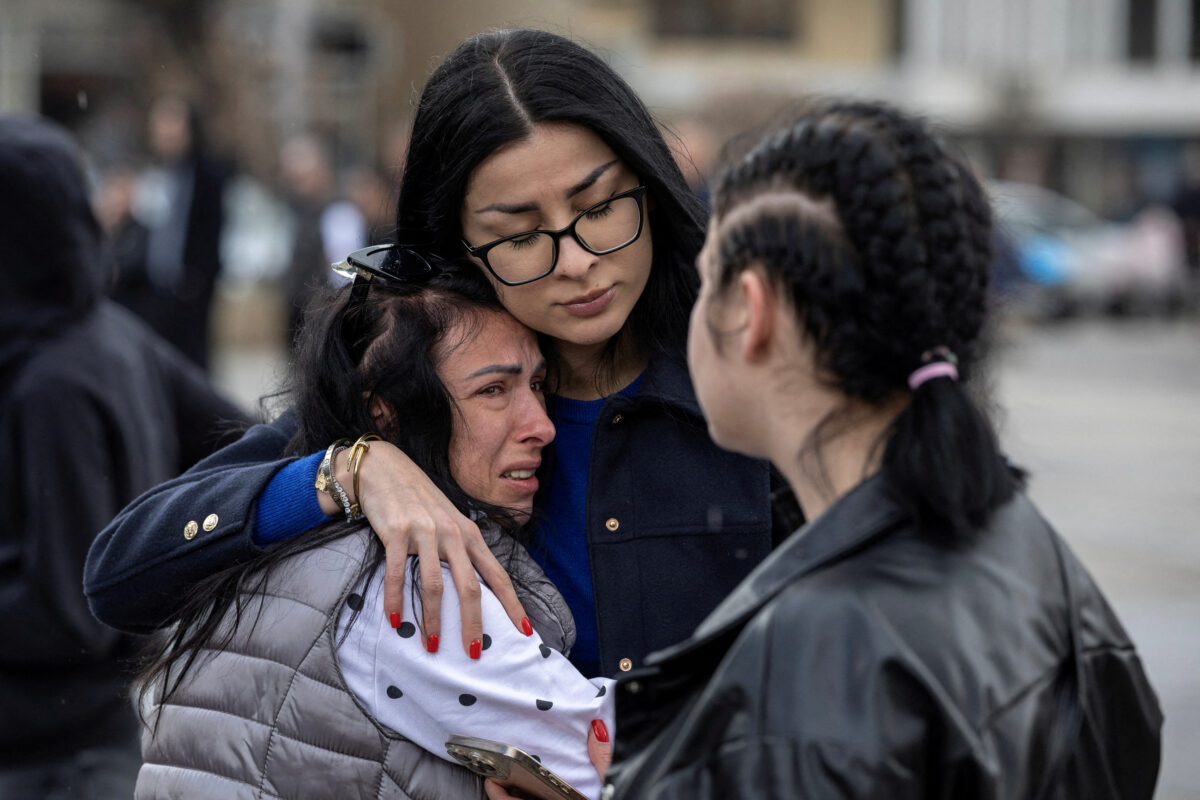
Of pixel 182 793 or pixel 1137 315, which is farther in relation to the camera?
pixel 1137 315

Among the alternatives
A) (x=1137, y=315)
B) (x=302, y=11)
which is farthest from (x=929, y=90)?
(x=302, y=11)

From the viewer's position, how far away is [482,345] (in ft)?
7.15

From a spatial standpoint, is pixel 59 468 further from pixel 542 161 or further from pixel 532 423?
pixel 542 161

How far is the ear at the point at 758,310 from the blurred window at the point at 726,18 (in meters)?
28.5

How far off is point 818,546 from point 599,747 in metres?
0.55

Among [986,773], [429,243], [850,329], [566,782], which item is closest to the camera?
[986,773]

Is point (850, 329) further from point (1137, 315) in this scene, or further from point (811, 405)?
point (1137, 315)

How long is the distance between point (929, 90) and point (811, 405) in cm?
3078

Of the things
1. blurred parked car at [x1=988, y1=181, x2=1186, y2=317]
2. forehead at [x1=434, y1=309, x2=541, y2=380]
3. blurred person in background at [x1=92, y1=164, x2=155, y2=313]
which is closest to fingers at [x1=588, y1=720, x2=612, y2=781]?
forehead at [x1=434, y1=309, x2=541, y2=380]

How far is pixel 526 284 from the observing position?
7.07ft

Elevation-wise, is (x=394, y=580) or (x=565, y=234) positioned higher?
(x=565, y=234)

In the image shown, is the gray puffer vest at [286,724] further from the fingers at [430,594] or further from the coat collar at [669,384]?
the coat collar at [669,384]

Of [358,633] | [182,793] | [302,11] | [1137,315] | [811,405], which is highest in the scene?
[302,11]

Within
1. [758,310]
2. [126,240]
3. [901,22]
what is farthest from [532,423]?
[901,22]
